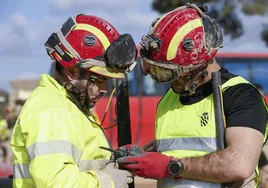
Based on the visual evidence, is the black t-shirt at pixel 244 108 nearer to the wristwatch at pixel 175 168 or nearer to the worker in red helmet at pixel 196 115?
the worker in red helmet at pixel 196 115

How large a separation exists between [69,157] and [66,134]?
0.12m

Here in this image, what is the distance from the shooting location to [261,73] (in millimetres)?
14820

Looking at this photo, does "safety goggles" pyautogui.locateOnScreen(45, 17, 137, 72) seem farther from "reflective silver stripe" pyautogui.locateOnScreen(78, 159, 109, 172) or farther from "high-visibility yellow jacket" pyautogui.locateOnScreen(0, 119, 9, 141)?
"high-visibility yellow jacket" pyautogui.locateOnScreen(0, 119, 9, 141)

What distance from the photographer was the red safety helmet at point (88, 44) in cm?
375

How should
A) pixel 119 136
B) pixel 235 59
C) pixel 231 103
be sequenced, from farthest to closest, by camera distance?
1. pixel 235 59
2. pixel 119 136
3. pixel 231 103

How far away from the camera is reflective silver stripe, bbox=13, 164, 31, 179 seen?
3.59 metres

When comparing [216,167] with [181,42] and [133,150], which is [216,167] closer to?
[133,150]

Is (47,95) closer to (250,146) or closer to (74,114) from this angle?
(74,114)

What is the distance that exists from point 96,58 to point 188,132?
2.24 feet

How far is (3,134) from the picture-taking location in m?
18.8

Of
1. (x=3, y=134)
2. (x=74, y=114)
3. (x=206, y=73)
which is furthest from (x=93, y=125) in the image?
(x=3, y=134)

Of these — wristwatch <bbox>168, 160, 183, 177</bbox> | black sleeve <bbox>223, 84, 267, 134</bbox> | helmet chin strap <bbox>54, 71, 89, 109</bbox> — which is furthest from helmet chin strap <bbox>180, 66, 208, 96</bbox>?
helmet chin strap <bbox>54, 71, 89, 109</bbox>

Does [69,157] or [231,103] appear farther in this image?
[231,103]

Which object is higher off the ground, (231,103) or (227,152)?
(231,103)
